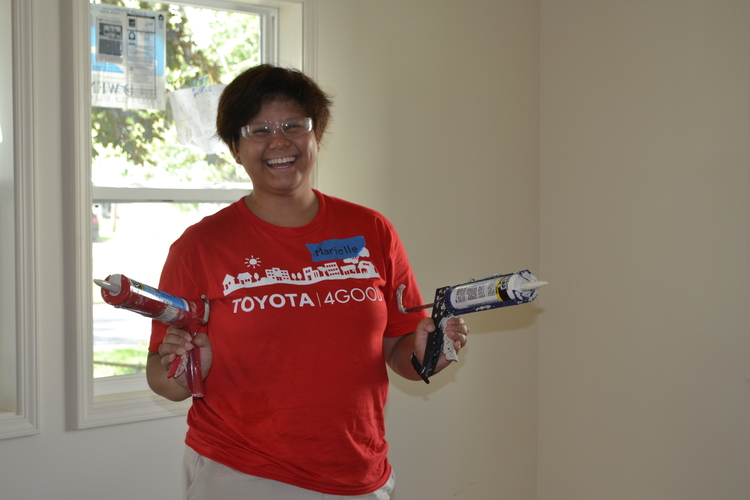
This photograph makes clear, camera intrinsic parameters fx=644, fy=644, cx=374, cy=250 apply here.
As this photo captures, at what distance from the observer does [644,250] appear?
7.06ft

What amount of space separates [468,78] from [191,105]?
A: 997 mm

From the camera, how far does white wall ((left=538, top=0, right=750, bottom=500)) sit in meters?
1.89

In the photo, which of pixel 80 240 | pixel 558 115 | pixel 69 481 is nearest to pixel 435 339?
pixel 80 240

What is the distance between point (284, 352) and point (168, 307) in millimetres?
256

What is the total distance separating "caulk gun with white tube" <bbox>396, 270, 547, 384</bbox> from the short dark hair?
0.49m

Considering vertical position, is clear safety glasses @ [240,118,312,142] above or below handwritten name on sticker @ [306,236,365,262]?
above

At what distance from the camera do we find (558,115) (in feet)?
8.14

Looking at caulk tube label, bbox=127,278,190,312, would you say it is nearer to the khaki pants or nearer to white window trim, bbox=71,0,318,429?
the khaki pants

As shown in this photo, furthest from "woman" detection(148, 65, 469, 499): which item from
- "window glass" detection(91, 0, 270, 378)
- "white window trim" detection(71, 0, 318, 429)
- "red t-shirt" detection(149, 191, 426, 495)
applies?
"window glass" detection(91, 0, 270, 378)

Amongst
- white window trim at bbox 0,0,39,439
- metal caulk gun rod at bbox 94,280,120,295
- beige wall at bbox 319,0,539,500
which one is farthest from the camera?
beige wall at bbox 319,0,539,500

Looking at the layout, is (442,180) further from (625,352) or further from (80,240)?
(80,240)

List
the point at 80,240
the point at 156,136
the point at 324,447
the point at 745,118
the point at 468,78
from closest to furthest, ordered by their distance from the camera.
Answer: the point at 324,447
the point at 80,240
the point at 745,118
the point at 156,136
the point at 468,78

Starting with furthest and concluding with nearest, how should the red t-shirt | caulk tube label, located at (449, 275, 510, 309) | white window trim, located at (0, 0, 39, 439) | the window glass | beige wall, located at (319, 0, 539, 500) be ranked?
beige wall, located at (319, 0, 539, 500) → the window glass → white window trim, located at (0, 0, 39, 439) → the red t-shirt → caulk tube label, located at (449, 275, 510, 309)

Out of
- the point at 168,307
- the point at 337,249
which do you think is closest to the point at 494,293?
the point at 337,249
